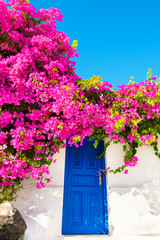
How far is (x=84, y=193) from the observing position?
5.10 metres

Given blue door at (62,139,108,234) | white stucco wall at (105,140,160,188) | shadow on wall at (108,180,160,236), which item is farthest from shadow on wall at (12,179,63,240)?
white stucco wall at (105,140,160,188)

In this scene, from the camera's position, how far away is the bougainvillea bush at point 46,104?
4246 mm

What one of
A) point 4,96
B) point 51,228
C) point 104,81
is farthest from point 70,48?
point 51,228

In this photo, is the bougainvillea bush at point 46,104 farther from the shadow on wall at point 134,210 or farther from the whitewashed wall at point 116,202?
the shadow on wall at point 134,210

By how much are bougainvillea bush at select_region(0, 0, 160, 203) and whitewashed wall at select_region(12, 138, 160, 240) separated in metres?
0.28

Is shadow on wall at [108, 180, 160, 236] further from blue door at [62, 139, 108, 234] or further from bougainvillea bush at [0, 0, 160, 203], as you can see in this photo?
bougainvillea bush at [0, 0, 160, 203]

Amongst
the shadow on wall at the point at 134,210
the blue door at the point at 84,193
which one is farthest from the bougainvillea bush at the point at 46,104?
the shadow on wall at the point at 134,210

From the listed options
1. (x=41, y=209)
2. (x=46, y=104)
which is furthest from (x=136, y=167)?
(x=46, y=104)

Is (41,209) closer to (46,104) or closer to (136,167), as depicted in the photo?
(46,104)

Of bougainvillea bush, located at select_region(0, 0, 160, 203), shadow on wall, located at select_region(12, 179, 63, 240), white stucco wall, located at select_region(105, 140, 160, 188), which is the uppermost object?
bougainvillea bush, located at select_region(0, 0, 160, 203)

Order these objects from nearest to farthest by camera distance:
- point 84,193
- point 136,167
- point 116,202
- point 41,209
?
point 41,209
point 116,202
point 84,193
point 136,167

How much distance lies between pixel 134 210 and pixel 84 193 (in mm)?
1290

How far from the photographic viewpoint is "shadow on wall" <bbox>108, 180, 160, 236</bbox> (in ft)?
14.4

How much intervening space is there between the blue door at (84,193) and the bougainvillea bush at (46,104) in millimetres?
490
